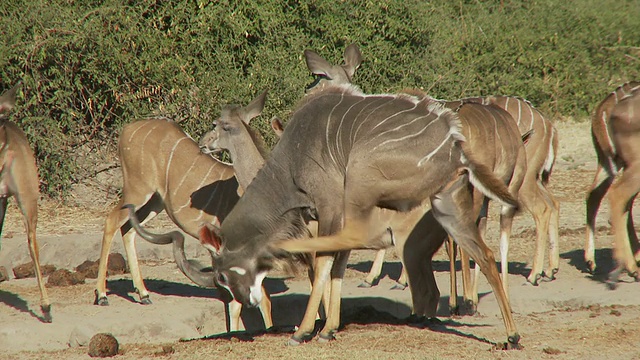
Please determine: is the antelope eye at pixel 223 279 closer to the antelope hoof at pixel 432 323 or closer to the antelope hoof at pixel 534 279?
the antelope hoof at pixel 432 323

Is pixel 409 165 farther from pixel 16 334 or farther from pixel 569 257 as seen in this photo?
pixel 569 257

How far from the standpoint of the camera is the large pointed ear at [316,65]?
25.3ft

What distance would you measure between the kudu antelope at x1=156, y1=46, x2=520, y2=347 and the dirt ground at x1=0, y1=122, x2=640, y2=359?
0.37 metres

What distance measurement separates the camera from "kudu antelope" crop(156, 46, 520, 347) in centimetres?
502

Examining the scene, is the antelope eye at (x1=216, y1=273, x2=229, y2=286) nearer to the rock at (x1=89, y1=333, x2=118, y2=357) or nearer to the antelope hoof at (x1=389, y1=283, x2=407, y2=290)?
the rock at (x1=89, y1=333, x2=118, y2=357)

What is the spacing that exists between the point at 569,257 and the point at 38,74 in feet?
20.9

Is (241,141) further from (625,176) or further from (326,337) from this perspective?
(625,176)

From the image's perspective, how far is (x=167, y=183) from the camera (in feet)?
24.1

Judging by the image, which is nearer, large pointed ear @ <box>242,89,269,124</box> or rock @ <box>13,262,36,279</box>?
large pointed ear @ <box>242,89,269,124</box>

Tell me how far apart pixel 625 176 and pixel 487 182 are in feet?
9.38

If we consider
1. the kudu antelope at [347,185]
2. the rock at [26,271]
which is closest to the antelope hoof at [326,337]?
the kudu antelope at [347,185]

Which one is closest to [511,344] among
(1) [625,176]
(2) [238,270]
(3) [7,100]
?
(2) [238,270]

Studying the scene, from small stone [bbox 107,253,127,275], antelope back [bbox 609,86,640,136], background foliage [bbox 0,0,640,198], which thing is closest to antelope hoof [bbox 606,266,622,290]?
antelope back [bbox 609,86,640,136]

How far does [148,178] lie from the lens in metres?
7.37
